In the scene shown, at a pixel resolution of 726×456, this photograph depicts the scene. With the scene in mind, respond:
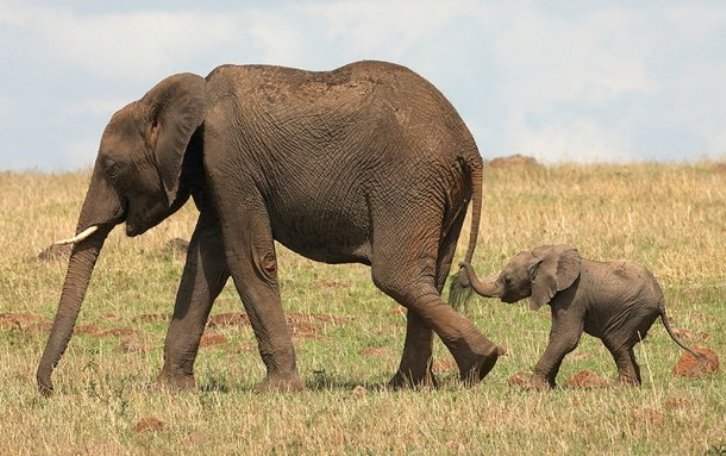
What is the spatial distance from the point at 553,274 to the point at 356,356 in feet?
10.2

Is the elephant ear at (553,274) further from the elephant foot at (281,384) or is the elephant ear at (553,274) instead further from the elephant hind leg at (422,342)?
the elephant foot at (281,384)

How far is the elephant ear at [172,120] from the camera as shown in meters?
12.9

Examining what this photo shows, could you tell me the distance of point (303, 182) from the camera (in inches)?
509

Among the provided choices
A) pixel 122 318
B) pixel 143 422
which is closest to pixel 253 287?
pixel 143 422

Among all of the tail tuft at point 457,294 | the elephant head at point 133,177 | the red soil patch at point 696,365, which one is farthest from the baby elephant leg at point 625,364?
the elephant head at point 133,177

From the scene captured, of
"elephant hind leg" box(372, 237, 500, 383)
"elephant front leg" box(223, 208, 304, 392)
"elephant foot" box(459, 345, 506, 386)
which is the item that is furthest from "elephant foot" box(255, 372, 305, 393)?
"elephant foot" box(459, 345, 506, 386)

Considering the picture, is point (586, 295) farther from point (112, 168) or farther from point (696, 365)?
point (112, 168)

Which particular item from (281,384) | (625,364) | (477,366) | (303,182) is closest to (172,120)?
(303,182)

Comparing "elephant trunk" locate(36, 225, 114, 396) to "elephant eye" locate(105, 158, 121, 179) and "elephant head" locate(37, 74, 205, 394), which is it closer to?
"elephant head" locate(37, 74, 205, 394)

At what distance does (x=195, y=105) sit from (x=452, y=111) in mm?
1992

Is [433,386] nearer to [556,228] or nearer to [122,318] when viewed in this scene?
[122,318]

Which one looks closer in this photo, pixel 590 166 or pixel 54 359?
pixel 54 359

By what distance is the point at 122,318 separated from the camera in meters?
18.6

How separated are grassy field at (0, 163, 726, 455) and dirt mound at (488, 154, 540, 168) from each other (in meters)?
3.95
